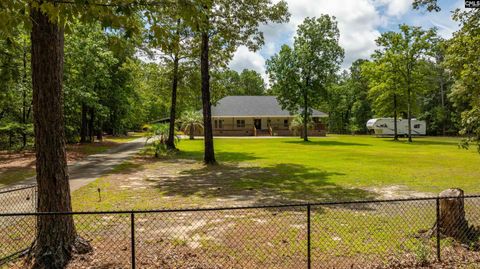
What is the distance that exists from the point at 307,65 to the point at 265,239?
41183 mm

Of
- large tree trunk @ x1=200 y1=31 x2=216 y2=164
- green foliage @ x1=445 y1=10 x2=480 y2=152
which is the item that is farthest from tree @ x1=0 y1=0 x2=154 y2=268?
large tree trunk @ x1=200 y1=31 x2=216 y2=164

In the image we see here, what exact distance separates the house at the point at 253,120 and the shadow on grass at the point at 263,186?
42.8 meters

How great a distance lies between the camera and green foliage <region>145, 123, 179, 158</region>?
2570 centimetres

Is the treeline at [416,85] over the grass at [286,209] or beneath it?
over

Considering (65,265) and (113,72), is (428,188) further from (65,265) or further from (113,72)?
(113,72)

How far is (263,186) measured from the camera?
540 inches

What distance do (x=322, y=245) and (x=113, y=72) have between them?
124 feet

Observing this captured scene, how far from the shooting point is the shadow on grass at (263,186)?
11633 mm

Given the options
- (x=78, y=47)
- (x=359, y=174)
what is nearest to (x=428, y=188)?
(x=359, y=174)

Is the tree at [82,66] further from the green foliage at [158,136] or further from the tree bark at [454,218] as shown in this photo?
the tree bark at [454,218]

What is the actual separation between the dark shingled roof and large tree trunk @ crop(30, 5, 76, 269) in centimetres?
5530

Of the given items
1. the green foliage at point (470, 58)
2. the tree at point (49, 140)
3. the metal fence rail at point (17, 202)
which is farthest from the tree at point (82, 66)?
the green foliage at point (470, 58)

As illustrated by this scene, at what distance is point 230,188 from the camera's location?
43.6ft

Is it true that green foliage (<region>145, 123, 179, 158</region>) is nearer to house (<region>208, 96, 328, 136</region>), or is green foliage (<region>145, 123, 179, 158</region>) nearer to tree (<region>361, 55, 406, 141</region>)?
tree (<region>361, 55, 406, 141</region>)
